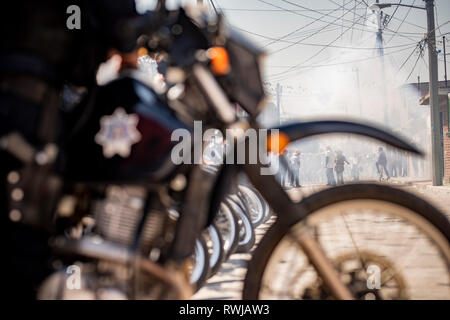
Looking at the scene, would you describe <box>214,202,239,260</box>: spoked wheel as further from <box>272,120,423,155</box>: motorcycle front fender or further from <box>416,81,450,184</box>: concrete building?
<box>416,81,450,184</box>: concrete building

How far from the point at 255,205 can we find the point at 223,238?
326 cm

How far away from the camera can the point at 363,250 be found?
6.44ft

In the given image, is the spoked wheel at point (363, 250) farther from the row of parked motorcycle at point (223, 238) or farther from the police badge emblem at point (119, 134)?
the police badge emblem at point (119, 134)

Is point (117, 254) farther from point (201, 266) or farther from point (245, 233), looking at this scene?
point (245, 233)

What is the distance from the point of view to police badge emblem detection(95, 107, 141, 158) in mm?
1798

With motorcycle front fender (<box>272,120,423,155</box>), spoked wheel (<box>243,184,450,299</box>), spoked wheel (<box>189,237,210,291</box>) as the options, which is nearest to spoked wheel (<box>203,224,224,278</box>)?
spoked wheel (<box>189,237,210,291</box>)

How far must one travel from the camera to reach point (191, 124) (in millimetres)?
1900

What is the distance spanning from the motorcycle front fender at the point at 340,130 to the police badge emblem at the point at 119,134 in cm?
60

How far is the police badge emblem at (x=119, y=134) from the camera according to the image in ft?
5.90

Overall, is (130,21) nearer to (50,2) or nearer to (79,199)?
(50,2)

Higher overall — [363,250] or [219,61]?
[219,61]

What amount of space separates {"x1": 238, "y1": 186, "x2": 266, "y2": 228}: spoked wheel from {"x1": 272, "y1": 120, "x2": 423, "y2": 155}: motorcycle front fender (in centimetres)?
505

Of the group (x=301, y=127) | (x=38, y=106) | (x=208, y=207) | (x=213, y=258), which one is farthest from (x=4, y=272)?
(x=213, y=258)

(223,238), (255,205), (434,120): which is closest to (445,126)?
(434,120)
